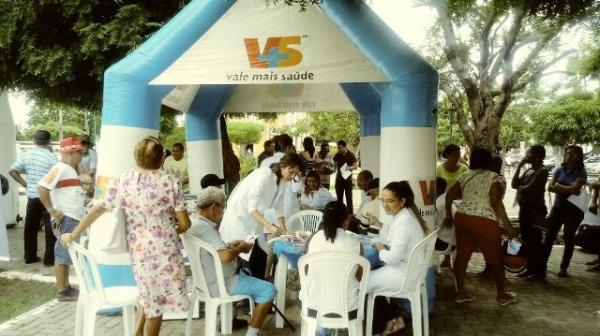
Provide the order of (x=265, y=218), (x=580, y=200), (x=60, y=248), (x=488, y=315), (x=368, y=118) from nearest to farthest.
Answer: (x=265, y=218)
(x=488, y=315)
(x=60, y=248)
(x=580, y=200)
(x=368, y=118)

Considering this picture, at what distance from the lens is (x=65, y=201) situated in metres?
6.00

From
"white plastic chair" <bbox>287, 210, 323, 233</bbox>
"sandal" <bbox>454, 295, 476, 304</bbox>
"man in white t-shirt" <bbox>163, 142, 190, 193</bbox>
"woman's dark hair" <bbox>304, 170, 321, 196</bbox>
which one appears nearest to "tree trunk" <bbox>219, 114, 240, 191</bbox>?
"man in white t-shirt" <bbox>163, 142, 190, 193</bbox>

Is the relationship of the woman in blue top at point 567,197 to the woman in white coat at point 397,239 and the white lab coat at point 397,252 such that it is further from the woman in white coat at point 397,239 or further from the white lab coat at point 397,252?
the white lab coat at point 397,252

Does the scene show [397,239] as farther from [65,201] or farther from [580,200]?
[580,200]

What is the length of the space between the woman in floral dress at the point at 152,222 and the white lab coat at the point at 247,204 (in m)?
1.41

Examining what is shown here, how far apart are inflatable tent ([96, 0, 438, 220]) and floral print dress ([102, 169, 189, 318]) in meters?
1.47

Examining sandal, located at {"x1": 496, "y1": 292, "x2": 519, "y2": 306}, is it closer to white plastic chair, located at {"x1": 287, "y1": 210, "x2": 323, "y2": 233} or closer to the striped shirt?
white plastic chair, located at {"x1": 287, "y1": 210, "x2": 323, "y2": 233}

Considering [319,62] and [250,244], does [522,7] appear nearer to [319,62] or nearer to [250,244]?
[319,62]

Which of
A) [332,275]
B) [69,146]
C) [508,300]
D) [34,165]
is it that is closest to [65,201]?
[69,146]

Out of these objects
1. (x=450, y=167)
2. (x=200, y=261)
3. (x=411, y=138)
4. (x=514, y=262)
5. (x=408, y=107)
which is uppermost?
(x=408, y=107)

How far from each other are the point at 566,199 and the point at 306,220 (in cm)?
339

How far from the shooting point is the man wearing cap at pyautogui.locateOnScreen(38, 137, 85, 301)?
5.88 metres

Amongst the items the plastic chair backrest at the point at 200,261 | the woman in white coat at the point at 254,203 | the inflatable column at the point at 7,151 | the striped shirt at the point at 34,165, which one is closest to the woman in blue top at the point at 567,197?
the woman in white coat at the point at 254,203

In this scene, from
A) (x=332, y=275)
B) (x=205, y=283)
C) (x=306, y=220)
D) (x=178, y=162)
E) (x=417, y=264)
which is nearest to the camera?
(x=332, y=275)
